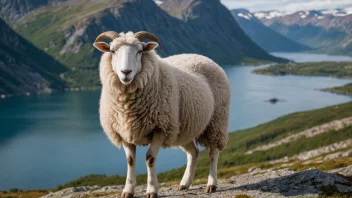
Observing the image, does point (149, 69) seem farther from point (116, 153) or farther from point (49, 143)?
point (49, 143)

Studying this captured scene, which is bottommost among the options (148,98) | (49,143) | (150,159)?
(49,143)

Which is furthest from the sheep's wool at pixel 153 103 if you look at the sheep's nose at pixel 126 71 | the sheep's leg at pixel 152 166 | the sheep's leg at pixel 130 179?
the sheep's nose at pixel 126 71

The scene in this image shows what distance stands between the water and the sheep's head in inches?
2599

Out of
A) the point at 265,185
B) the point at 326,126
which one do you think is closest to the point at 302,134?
the point at 326,126

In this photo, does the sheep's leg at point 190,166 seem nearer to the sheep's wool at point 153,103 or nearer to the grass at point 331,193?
the sheep's wool at point 153,103

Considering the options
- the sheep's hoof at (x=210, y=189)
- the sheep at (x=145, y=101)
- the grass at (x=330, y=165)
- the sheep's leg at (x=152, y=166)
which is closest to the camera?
the sheep at (x=145, y=101)

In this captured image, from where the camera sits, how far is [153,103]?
1059 cm

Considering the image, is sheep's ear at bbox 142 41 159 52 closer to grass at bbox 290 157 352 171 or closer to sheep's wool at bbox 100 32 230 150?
sheep's wool at bbox 100 32 230 150

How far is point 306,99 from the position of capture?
184125 millimetres

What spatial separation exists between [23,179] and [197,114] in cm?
6992

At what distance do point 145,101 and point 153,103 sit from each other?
22 cm

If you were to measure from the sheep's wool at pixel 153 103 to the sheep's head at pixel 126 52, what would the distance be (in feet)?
0.12

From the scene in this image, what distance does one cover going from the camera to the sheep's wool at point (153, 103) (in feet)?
34.0

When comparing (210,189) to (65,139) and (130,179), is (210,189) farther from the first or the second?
(65,139)
